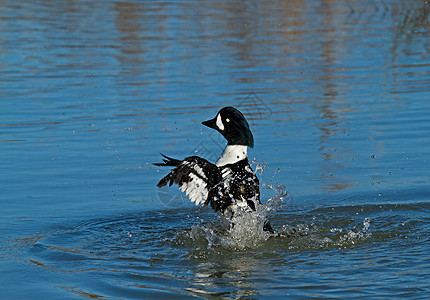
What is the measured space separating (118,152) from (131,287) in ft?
14.1

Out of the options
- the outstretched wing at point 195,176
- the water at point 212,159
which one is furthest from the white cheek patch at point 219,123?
the water at point 212,159

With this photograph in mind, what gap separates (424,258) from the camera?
5.96 metres

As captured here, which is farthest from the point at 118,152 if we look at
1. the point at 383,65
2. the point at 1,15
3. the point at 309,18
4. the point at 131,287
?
the point at 1,15

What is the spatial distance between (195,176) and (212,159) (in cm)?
292

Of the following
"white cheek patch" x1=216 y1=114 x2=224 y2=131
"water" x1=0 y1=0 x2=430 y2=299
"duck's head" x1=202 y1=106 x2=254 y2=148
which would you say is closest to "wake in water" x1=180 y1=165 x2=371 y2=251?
"water" x1=0 y1=0 x2=430 y2=299

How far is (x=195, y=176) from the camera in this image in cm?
637

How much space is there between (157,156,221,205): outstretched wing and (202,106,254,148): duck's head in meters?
0.31

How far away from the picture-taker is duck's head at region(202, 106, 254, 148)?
6496 mm

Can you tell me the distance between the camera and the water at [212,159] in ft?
→ 19.0

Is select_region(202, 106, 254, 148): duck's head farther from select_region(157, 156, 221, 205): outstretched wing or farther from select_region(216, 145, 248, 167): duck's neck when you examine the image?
select_region(157, 156, 221, 205): outstretched wing

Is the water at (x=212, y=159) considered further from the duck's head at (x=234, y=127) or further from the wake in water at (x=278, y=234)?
the duck's head at (x=234, y=127)

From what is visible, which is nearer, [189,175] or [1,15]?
[189,175]

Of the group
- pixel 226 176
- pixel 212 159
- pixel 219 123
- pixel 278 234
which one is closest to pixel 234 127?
pixel 219 123

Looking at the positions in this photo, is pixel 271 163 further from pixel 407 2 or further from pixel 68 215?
pixel 407 2
